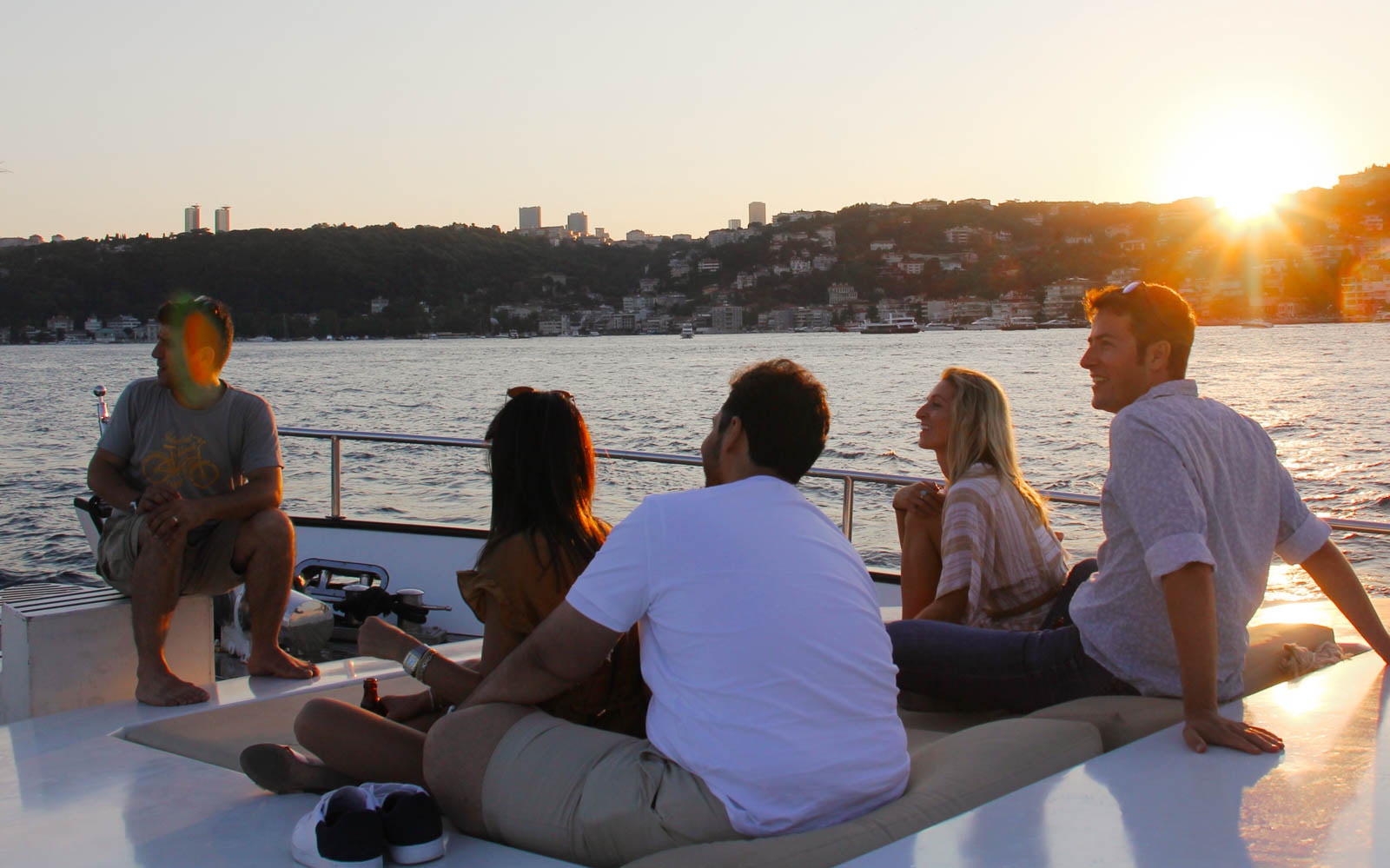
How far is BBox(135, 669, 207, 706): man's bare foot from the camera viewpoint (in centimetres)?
346

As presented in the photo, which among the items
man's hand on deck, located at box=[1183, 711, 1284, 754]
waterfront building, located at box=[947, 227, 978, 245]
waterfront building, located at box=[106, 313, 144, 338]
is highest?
waterfront building, located at box=[947, 227, 978, 245]

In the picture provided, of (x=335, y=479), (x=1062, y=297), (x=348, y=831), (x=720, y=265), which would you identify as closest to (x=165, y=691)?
(x=348, y=831)

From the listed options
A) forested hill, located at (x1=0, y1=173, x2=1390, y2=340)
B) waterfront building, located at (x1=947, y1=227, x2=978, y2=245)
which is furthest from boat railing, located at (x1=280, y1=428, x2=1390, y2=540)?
waterfront building, located at (x1=947, y1=227, x2=978, y2=245)

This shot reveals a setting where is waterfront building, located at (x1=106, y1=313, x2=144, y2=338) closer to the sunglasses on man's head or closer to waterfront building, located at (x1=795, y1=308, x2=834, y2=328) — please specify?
waterfront building, located at (x1=795, y1=308, x2=834, y2=328)

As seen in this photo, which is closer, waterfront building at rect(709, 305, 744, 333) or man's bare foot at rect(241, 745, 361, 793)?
man's bare foot at rect(241, 745, 361, 793)

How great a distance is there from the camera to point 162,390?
12.9 ft

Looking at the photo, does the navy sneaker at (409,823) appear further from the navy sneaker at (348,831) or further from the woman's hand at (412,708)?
the woman's hand at (412,708)

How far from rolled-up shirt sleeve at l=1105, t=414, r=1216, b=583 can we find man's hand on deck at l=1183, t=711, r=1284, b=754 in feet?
0.90

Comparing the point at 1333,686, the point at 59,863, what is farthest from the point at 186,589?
the point at 1333,686

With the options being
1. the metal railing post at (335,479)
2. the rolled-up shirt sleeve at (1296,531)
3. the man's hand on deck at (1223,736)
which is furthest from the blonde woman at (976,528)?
the metal railing post at (335,479)

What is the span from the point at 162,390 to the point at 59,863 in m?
1.95

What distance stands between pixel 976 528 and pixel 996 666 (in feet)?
1.44

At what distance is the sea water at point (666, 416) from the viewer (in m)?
16.1

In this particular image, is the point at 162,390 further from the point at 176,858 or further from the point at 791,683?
the point at 791,683
